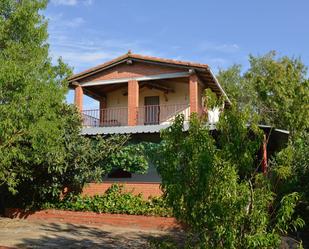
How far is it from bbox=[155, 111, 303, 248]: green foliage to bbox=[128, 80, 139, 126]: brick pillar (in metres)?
14.3

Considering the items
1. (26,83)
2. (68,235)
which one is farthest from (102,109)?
(26,83)

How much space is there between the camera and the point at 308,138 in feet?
45.8

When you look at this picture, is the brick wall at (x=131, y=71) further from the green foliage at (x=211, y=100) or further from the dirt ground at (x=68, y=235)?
the green foliage at (x=211, y=100)

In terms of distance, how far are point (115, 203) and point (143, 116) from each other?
7231 millimetres

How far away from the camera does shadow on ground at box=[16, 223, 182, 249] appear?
436 inches

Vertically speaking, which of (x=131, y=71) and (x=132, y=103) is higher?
(x=131, y=71)

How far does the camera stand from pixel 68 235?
12.7 meters

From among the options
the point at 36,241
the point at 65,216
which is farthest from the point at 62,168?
the point at 36,241

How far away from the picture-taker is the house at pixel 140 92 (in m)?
19.2

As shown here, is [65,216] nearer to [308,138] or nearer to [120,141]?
[120,141]

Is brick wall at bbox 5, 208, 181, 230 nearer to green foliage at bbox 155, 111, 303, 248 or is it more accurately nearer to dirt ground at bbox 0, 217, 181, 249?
dirt ground at bbox 0, 217, 181, 249

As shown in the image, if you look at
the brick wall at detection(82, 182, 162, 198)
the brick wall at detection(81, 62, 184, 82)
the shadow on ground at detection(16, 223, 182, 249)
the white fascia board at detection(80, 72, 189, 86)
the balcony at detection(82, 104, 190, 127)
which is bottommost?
the shadow on ground at detection(16, 223, 182, 249)

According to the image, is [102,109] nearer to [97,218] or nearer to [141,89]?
[141,89]

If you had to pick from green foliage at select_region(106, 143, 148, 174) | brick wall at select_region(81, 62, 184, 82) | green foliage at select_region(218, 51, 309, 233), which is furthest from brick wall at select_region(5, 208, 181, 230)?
brick wall at select_region(81, 62, 184, 82)
